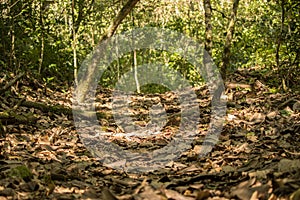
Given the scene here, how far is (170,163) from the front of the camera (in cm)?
401

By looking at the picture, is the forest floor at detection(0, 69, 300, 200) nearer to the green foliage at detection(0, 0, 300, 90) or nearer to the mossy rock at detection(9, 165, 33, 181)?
the mossy rock at detection(9, 165, 33, 181)

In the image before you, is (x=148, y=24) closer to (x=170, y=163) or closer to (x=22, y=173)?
(x=170, y=163)

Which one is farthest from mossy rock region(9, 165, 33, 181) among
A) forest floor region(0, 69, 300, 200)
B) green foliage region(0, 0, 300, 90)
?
green foliage region(0, 0, 300, 90)

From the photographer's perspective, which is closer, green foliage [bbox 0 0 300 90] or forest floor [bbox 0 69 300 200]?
forest floor [bbox 0 69 300 200]

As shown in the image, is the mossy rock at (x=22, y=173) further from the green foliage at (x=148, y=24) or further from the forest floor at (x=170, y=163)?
the green foliage at (x=148, y=24)

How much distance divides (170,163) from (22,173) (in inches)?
54.8

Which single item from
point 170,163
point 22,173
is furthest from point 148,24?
point 22,173

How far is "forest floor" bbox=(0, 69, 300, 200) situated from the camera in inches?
104

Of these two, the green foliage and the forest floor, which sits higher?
the green foliage

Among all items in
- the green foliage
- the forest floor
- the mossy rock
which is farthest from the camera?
the green foliage

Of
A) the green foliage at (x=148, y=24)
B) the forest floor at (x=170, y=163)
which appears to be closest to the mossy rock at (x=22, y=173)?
the forest floor at (x=170, y=163)

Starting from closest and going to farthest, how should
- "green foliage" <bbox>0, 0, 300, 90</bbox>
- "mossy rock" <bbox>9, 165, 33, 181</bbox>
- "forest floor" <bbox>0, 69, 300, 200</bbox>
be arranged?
"forest floor" <bbox>0, 69, 300, 200</bbox>
"mossy rock" <bbox>9, 165, 33, 181</bbox>
"green foliage" <bbox>0, 0, 300, 90</bbox>

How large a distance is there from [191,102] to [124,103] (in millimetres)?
1830

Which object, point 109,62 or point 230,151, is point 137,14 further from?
point 230,151
